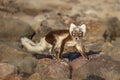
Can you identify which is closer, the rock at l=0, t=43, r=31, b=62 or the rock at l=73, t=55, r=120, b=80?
the rock at l=73, t=55, r=120, b=80

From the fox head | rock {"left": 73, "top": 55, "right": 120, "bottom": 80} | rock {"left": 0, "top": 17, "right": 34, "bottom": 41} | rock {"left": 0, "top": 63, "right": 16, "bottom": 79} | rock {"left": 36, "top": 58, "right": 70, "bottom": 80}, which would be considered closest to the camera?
rock {"left": 36, "top": 58, "right": 70, "bottom": 80}

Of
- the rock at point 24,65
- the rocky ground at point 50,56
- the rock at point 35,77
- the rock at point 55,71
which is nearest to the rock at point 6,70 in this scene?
the rocky ground at point 50,56

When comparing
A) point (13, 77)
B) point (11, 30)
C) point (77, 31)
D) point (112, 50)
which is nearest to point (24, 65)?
point (13, 77)

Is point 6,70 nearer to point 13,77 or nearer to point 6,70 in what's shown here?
point 6,70

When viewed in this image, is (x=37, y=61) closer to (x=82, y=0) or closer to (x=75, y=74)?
(x=75, y=74)

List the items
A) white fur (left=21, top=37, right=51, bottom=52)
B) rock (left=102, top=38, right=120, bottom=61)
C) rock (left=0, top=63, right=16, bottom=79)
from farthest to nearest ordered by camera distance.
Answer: rock (left=102, top=38, right=120, bottom=61) < white fur (left=21, top=37, right=51, bottom=52) < rock (left=0, top=63, right=16, bottom=79)

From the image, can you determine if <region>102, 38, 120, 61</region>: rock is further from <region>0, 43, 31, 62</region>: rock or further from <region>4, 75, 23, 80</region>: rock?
<region>4, 75, 23, 80</region>: rock

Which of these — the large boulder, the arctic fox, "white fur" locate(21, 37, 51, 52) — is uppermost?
the arctic fox

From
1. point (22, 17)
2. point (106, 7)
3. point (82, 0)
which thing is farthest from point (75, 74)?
point (82, 0)

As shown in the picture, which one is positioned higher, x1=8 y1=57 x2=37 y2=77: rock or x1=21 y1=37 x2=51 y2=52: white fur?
x1=21 y1=37 x2=51 y2=52: white fur

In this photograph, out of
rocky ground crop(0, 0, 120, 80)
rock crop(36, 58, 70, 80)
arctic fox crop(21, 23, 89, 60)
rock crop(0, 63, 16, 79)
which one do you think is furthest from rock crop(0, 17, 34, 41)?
rock crop(36, 58, 70, 80)
